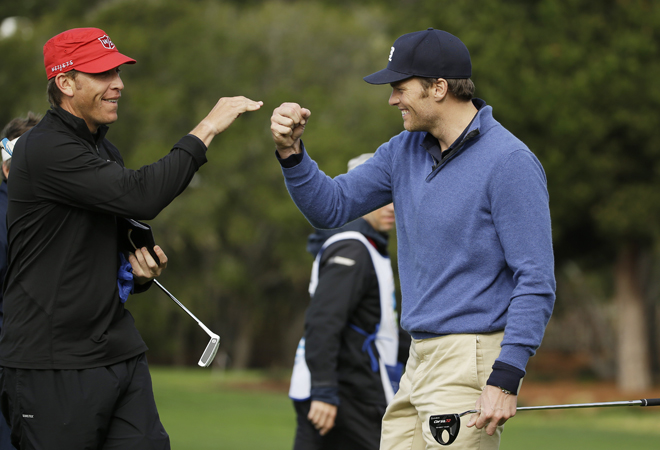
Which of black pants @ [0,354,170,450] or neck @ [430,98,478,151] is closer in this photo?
black pants @ [0,354,170,450]

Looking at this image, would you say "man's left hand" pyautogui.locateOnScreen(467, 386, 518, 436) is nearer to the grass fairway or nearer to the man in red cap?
the man in red cap

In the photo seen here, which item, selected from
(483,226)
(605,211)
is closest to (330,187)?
(483,226)

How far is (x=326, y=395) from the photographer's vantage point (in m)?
5.32

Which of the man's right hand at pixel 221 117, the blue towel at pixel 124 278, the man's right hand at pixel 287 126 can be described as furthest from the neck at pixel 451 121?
the blue towel at pixel 124 278

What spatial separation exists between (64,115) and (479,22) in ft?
56.4

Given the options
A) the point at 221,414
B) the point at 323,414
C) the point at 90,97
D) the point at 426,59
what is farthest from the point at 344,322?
the point at 221,414

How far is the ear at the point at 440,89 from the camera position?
3869 millimetres

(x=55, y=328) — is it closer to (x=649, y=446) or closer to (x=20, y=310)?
(x=20, y=310)

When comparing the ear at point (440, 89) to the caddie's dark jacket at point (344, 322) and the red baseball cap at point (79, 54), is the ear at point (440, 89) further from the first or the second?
the caddie's dark jacket at point (344, 322)

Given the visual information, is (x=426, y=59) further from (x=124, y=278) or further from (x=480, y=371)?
(x=124, y=278)

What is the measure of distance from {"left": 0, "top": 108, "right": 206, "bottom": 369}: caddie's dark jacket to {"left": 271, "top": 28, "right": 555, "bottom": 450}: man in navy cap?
0.64m

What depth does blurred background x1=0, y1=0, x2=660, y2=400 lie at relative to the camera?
18531 mm

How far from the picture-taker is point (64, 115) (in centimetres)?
372

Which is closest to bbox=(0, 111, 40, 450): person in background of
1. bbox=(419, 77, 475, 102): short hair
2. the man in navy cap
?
→ the man in navy cap
